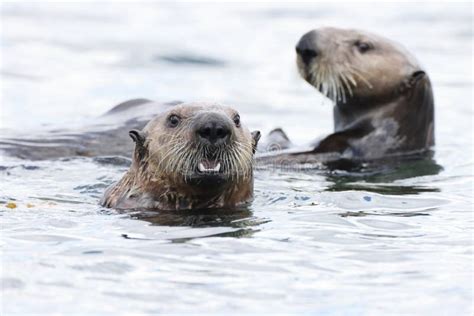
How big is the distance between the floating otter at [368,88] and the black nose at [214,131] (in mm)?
3534

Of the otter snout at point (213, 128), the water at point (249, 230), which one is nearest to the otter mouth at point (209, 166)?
→ the otter snout at point (213, 128)

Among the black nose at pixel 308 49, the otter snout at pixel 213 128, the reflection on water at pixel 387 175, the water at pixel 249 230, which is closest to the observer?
the water at pixel 249 230

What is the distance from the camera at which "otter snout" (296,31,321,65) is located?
10.7 meters

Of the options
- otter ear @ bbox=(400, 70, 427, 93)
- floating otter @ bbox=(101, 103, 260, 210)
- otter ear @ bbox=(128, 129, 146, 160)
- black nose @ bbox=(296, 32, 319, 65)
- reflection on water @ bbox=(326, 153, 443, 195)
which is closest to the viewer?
floating otter @ bbox=(101, 103, 260, 210)

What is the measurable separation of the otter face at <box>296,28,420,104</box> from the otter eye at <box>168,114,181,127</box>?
336cm

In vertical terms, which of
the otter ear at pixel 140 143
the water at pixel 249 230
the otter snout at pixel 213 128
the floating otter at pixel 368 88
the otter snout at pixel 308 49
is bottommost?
the water at pixel 249 230

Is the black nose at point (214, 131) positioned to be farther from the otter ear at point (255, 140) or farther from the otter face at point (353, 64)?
the otter face at point (353, 64)

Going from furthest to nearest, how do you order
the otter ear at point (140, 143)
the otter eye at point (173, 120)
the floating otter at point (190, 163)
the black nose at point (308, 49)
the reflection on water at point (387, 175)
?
the black nose at point (308, 49)
the reflection on water at point (387, 175)
the otter ear at point (140, 143)
the otter eye at point (173, 120)
the floating otter at point (190, 163)

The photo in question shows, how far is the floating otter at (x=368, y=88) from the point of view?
422 inches

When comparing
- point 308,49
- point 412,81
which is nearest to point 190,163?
point 308,49

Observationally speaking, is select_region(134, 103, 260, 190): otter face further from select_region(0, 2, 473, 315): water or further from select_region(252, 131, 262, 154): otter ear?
select_region(0, 2, 473, 315): water

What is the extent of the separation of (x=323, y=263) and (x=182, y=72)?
11306mm

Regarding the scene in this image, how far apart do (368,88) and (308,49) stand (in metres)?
0.66

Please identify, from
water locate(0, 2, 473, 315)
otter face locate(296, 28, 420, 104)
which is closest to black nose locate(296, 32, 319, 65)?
otter face locate(296, 28, 420, 104)
